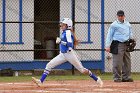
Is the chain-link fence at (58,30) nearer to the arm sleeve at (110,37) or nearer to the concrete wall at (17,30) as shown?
the concrete wall at (17,30)

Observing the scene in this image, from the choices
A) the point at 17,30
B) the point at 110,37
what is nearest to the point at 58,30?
the point at 17,30

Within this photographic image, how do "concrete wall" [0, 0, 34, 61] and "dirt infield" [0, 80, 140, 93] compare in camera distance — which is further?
"concrete wall" [0, 0, 34, 61]

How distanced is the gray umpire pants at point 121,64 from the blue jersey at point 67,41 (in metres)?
2.20

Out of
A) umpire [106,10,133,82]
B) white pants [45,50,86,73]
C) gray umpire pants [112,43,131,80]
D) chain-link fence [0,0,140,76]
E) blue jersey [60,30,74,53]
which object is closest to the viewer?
blue jersey [60,30,74,53]

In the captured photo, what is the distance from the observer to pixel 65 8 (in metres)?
22.1

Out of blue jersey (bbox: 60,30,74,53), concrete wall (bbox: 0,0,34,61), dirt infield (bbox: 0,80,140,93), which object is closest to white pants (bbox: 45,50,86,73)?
blue jersey (bbox: 60,30,74,53)

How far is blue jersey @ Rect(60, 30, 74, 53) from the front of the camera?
14156 millimetres

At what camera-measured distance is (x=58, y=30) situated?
74.7 ft

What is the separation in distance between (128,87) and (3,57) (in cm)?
819

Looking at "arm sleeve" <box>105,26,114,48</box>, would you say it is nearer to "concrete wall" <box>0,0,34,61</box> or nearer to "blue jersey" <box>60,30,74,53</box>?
"blue jersey" <box>60,30,74,53</box>

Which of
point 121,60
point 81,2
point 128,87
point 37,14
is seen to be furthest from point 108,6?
point 128,87

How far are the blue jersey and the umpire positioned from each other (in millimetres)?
2001

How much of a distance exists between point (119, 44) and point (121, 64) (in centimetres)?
55

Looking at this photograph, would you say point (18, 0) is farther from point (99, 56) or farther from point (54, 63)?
point (54, 63)
